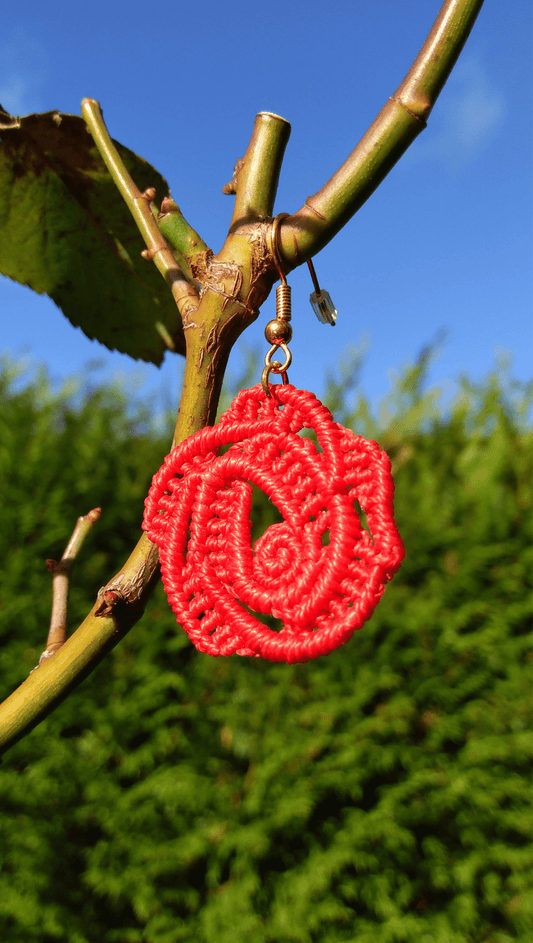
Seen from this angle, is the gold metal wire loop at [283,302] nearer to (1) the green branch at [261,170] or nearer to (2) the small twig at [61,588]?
(1) the green branch at [261,170]

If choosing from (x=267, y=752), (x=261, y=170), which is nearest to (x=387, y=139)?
(x=261, y=170)

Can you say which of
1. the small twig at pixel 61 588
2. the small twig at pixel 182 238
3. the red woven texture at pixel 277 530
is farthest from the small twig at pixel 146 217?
the small twig at pixel 61 588

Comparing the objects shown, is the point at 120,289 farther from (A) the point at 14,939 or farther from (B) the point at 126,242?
(A) the point at 14,939

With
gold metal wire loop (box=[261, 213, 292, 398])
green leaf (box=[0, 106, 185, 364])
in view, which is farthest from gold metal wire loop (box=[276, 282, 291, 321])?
green leaf (box=[0, 106, 185, 364])

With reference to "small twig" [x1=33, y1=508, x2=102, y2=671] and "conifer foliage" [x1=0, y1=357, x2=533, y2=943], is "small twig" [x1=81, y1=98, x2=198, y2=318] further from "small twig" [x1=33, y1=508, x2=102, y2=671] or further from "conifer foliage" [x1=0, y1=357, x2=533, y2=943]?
"conifer foliage" [x1=0, y1=357, x2=533, y2=943]

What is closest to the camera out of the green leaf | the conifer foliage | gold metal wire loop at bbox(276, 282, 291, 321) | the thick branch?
the thick branch

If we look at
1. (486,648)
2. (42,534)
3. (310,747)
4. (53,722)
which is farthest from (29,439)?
(486,648)
